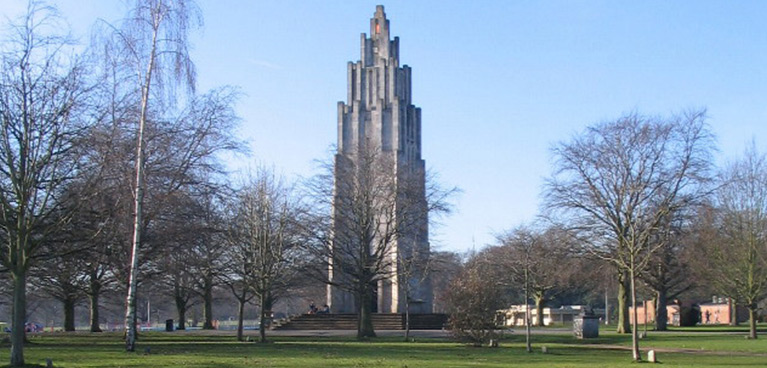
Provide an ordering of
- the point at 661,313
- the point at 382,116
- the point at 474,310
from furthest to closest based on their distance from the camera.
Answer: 1. the point at 382,116
2. the point at 661,313
3. the point at 474,310

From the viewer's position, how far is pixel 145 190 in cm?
2975

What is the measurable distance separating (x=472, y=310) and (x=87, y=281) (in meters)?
22.4

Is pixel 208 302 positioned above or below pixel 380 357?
below

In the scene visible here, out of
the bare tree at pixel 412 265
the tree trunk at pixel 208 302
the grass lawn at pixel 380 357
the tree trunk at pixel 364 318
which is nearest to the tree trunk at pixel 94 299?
the tree trunk at pixel 208 302

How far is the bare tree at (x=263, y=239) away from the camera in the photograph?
1510 inches

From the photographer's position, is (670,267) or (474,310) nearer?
(474,310)

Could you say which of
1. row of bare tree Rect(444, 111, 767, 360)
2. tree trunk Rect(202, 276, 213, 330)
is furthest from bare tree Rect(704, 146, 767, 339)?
tree trunk Rect(202, 276, 213, 330)

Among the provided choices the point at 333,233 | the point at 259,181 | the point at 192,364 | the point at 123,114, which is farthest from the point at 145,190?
the point at 333,233

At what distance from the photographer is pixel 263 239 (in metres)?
39.0

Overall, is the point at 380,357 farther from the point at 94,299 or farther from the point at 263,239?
the point at 94,299

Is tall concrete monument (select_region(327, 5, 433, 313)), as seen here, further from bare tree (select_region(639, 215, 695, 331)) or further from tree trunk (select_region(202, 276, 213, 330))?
bare tree (select_region(639, 215, 695, 331))

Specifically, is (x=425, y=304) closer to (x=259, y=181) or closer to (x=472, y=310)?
(x=259, y=181)

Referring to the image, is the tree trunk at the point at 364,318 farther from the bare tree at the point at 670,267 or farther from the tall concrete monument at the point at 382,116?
the bare tree at the point at 670,267

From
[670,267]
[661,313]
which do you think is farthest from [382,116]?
[661,313]
